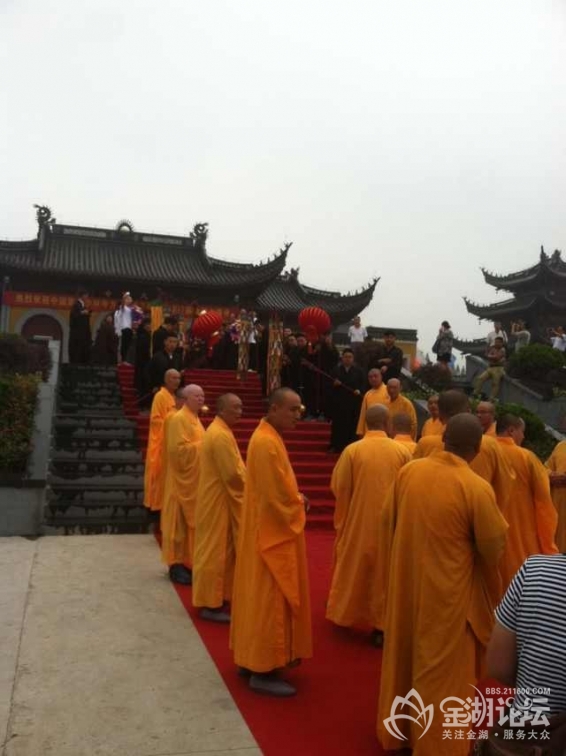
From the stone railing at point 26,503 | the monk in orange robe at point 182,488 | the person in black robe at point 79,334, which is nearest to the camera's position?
the monk in orange robe at point 182,488

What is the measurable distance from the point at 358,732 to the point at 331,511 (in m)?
5.46

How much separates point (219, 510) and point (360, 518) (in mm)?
1022

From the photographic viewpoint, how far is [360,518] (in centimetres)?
504

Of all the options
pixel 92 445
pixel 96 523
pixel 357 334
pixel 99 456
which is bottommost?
pixel 96 523

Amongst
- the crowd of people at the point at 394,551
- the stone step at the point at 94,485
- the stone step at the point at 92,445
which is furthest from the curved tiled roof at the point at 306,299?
the crowd of people at the point at 394,551

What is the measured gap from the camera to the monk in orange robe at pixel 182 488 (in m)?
6.12

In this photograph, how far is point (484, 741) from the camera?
1.97 meters

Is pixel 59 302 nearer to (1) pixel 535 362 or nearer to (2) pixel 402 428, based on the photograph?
(1) pixel 535 362

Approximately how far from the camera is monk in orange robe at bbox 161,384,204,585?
612 centimetres

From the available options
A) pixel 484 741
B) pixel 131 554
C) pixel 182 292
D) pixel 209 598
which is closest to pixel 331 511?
pixel 131 554

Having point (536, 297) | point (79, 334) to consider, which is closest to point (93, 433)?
point (79, 334)

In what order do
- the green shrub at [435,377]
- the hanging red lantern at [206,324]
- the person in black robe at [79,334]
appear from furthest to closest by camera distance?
the hanging red lantern at [206,324]
the person in black robe at [79,334]
the green shrub at [435,377]

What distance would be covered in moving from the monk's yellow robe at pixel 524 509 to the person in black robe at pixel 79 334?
10.9m

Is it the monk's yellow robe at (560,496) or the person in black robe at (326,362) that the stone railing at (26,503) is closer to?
Answer: the monk's yellow robe at (560,496)
